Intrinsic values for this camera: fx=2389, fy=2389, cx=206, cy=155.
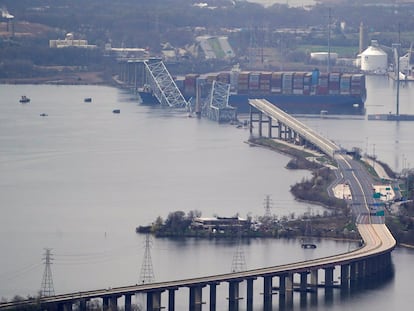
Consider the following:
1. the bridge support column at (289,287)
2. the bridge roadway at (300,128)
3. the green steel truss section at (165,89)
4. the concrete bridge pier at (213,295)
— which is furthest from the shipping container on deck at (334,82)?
the concrete bridge pier at (213,295)

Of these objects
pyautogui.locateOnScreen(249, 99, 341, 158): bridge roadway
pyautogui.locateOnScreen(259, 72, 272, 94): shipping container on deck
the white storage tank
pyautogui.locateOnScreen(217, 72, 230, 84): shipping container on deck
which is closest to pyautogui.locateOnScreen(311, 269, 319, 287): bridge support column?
pyautogui.locateOnScreen(249, 99, 341, 158): bridge roadway

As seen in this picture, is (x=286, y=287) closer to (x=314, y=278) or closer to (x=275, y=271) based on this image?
(x=275, y=271)

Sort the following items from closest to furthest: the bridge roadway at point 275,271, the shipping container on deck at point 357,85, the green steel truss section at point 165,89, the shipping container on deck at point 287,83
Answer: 1. the bridge roadway at point 275,271
2. the green steel truss section at point 165,89
3. the shipping container on deck at point 357,85
4. the shipping container on deck at point 287,83

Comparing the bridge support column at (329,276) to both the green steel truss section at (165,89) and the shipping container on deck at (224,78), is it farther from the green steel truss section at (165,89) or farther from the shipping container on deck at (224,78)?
the shipping container on deck at (224,78)

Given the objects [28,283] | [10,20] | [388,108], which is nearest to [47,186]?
[28,283]

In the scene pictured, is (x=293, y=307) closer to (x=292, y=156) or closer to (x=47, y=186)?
(x=47, y=186)

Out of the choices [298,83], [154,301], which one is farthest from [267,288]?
[298,83]
